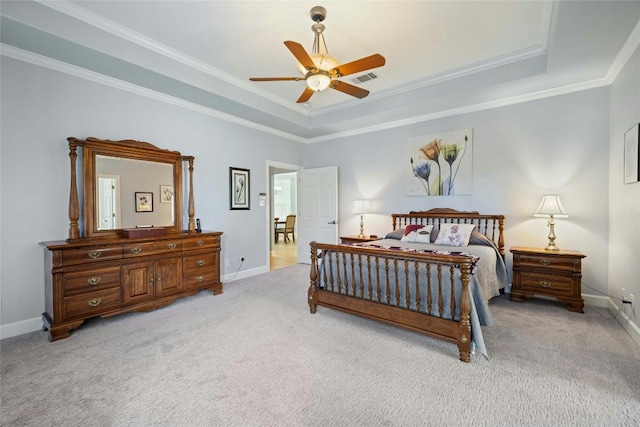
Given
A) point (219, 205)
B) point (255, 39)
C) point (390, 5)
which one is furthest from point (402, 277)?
point (219, 205)

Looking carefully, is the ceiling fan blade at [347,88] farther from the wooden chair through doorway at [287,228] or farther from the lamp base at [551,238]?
the wooden chair through doorway at [287,228]

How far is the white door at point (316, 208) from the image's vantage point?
5.87 metres

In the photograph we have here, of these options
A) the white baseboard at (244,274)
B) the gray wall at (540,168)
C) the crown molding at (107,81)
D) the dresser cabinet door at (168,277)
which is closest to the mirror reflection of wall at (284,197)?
the white baseboard at (244,274)

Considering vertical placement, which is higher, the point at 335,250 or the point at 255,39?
the point at 255,39

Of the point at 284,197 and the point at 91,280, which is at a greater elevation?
the point at 284,197

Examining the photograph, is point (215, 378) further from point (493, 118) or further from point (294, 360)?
point (493, 118)

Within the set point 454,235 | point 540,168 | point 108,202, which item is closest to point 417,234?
point 454,235

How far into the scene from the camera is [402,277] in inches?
107

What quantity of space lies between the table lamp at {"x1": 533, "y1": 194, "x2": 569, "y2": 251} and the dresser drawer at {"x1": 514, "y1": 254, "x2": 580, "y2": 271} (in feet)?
0.68

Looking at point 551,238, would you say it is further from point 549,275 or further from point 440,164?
point 440,164

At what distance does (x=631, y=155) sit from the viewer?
273 cm

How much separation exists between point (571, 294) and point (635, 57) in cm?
249

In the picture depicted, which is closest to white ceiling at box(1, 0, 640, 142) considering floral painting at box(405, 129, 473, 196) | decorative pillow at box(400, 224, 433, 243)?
floral painting at box(405, 129, 473, 196)

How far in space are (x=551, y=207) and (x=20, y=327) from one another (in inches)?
237
